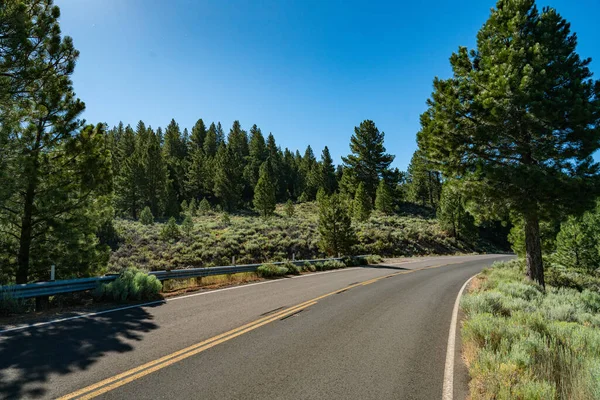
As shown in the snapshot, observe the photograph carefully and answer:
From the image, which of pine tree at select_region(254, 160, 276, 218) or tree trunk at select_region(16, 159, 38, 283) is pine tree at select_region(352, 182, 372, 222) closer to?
pine tree at select_region(254, 160, 276, 218)

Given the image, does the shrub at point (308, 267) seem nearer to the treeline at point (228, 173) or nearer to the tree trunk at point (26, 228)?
the tree trunk at point (26, 228)

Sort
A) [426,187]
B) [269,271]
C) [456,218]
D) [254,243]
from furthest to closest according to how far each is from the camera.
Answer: [426,187] → [456,218] → [254,243] → [269,271]

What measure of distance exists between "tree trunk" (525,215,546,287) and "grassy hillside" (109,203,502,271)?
1815 cm

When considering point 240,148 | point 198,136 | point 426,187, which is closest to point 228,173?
point 240,148

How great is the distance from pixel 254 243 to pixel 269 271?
1491 cm

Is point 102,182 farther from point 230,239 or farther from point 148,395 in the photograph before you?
point 230,239

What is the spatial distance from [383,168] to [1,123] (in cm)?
5665

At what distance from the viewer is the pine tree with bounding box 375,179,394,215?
56406mm

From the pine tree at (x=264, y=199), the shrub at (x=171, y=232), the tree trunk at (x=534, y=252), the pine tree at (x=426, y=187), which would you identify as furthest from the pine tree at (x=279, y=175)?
the tree trunk at (x=534, y=252)

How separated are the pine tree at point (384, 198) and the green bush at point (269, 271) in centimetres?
4372

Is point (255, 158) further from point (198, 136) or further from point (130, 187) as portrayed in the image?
point (130, 187)

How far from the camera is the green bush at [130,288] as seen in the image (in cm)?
853

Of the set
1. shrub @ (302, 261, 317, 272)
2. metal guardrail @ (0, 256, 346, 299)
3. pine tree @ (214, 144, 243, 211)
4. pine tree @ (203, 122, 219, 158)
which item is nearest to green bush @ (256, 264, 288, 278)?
shrub @ (302, 261, 317, 272)

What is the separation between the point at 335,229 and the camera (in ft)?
86.7
